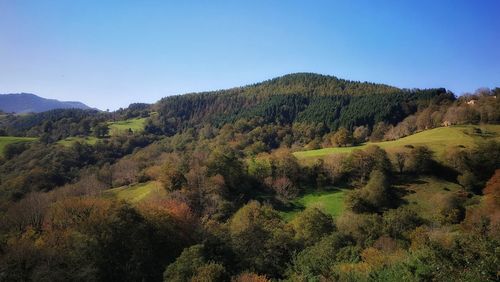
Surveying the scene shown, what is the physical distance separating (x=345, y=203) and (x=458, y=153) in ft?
92.0

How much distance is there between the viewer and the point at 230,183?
73.9 metres

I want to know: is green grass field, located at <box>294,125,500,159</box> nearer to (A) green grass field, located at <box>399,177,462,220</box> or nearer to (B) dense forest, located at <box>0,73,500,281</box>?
(B) dense forest, located at <box>0,73,500,281</box>

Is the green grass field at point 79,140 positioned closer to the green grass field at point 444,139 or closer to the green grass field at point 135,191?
the green grass field at point 135,191

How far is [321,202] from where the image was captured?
69562 mm

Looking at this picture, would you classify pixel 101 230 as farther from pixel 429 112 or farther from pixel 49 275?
pixel 429 112

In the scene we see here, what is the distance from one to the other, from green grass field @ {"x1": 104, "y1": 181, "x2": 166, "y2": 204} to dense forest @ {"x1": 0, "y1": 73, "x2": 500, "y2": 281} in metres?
0.61

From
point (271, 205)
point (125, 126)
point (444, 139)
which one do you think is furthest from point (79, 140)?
point (444, 139)

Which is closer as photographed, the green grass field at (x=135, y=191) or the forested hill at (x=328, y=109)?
the green grass field at (x=135, y=191)

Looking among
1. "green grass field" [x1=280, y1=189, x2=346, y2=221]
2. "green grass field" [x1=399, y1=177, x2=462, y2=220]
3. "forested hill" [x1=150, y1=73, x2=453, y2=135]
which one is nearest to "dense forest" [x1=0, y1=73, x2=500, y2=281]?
"green grass field" [x1=399, y1=177, x2=462, y2=220]

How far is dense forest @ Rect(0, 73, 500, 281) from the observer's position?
107 feet

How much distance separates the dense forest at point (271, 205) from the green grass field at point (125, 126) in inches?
531

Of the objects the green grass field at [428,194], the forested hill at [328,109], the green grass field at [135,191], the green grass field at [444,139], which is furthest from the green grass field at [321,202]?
the forested hill at [328,109]

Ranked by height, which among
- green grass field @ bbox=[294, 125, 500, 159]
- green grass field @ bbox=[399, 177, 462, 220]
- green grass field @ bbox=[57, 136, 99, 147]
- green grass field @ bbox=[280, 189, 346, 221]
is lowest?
green grass field @ bbox=[280, 189, 346, 221]

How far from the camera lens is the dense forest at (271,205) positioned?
3256 centimetres
